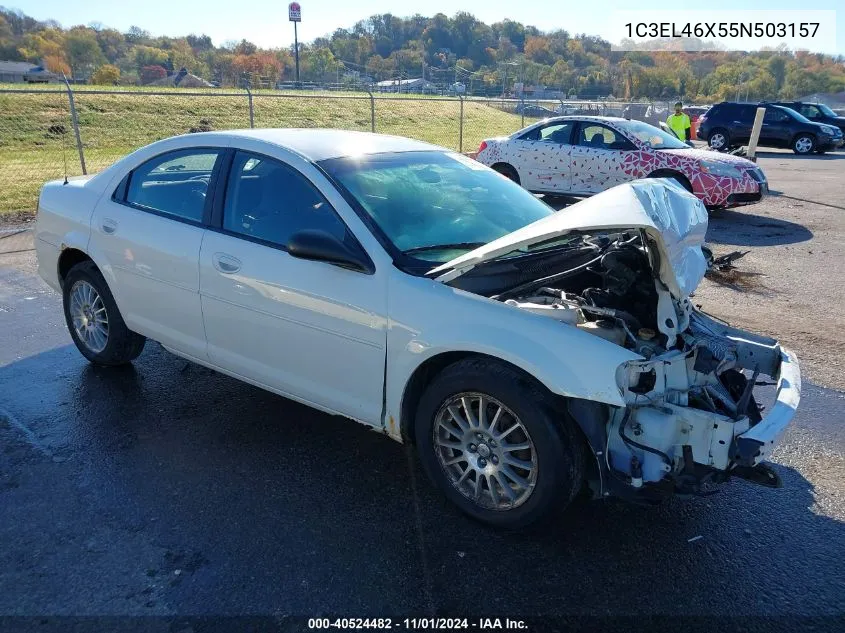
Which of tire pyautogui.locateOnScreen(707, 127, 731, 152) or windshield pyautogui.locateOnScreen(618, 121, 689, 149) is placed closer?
windshield pyautogui.locateOnScreen(618, 121, 689, 149)

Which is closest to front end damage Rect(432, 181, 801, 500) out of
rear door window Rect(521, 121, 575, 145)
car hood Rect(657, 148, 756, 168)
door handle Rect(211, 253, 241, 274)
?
door handle Rect(211, 253, 241, 274)

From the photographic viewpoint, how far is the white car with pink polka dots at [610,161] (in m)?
11.1

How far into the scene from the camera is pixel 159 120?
2841cm

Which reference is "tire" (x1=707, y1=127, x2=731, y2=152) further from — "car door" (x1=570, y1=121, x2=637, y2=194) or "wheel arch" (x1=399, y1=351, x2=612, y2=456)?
"wheel arch" (x1=399, y1=351, x2=612, y2=456)

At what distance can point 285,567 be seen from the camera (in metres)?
2.97

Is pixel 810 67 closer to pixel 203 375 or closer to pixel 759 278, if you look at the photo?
pixel 759 278

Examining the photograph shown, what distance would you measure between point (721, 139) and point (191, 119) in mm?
20372

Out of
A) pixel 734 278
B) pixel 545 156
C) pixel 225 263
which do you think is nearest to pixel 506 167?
pixel 545 156

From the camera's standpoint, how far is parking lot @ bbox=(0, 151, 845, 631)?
278cm

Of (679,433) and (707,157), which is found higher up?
(707,157)

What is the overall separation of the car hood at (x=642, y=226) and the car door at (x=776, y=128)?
81.7 feet

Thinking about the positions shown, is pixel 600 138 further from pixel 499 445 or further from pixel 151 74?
pixel 151 74

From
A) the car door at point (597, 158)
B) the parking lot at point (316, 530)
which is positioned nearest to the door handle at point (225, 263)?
the parking lot at point (316, 530)

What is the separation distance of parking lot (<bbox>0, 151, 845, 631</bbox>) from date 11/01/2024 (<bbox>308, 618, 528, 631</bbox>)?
0.13ft
